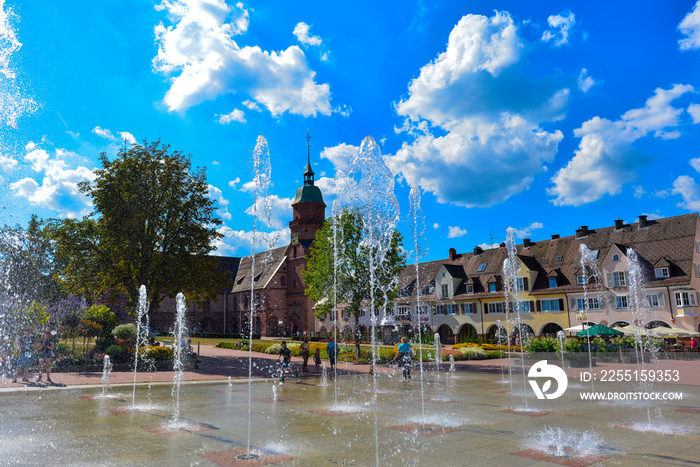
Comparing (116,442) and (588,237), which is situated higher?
(588,237)

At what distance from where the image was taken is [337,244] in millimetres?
32844

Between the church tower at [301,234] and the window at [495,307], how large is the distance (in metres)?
30.4

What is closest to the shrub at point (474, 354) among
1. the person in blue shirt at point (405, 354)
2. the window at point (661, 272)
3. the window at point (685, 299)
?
the person in blue shirt at point (405, 354)

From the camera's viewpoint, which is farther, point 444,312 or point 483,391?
point 444,312

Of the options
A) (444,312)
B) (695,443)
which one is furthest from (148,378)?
(444,312)

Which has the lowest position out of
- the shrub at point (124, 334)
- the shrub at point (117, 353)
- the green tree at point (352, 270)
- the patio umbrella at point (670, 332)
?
the shrub at point (117, 353)

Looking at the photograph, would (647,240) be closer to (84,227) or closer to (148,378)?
(148,378)

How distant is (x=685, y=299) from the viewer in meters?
38.8

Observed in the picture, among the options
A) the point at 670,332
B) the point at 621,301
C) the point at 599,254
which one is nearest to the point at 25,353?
the point at 670,332

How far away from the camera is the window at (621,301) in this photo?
42.5 meters

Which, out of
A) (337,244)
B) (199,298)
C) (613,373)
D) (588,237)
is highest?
(588,237)

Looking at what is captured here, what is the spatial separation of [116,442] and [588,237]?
5114 cm

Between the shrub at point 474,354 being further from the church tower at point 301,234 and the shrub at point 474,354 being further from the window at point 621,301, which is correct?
the church tower at point 301,234

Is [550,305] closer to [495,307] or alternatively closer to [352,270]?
[495,307]
